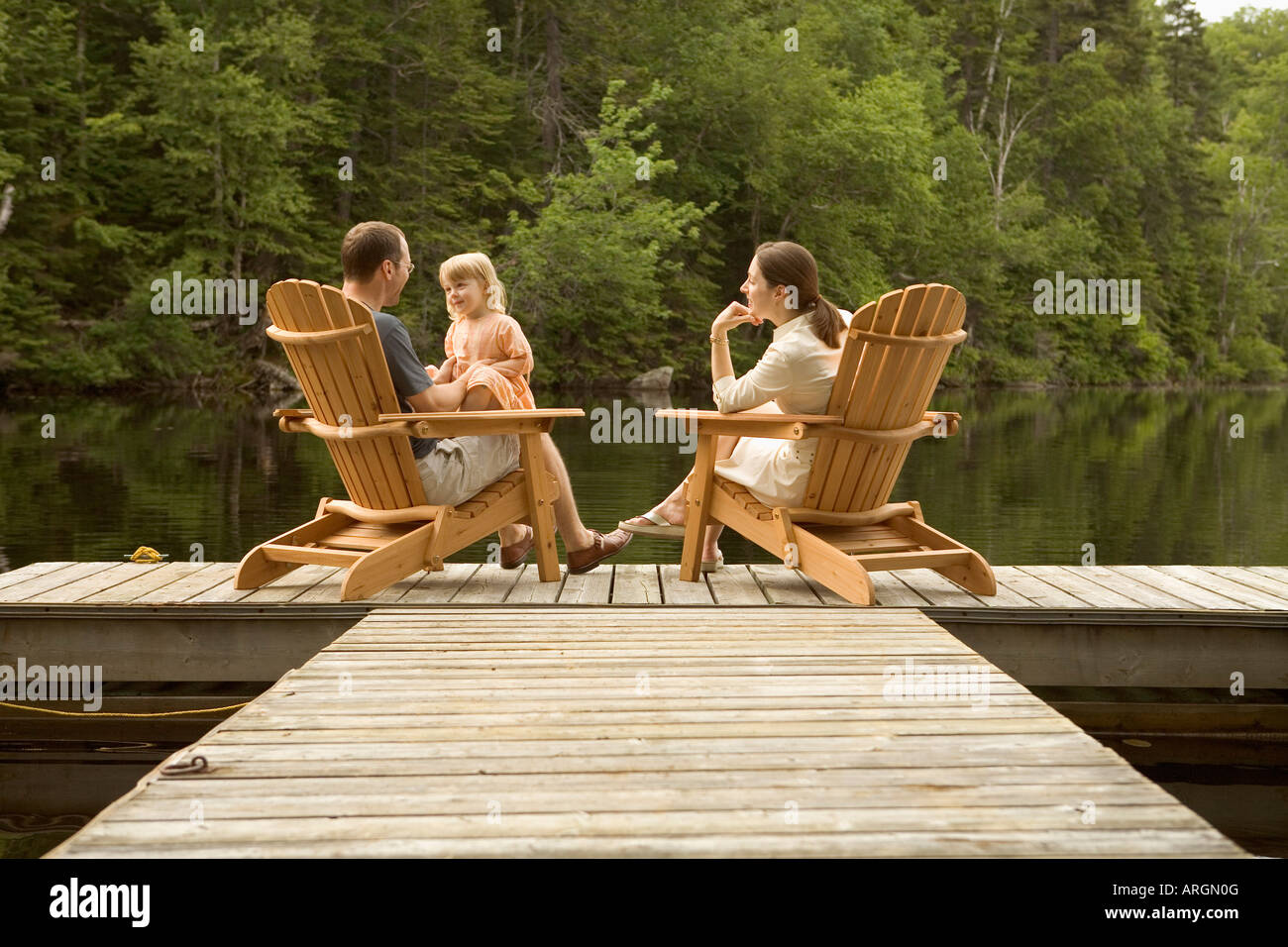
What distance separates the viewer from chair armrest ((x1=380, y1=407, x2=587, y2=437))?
5.16m

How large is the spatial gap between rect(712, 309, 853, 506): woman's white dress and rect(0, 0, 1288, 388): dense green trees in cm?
2353

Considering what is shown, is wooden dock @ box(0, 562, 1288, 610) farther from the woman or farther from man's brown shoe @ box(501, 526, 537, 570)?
the woman

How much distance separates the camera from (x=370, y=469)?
5.38m

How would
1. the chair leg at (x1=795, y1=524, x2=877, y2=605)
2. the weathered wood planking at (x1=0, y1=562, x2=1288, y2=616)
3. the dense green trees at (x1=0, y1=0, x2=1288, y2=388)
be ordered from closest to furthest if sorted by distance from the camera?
the chair leg at (x1=795, y1=524, x2=877, y2=605) → the weathered wood planking at (x1=0, y1=562, x2=1288, y2=616) → the dense green trees at (x1=0, y1=0, x2=1288, y2=388)

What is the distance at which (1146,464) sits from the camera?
679 inches

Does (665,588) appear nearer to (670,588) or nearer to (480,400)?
(670,588)

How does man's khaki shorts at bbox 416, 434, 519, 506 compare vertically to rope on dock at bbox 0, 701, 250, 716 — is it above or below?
above

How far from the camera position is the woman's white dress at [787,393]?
5312 millimetres

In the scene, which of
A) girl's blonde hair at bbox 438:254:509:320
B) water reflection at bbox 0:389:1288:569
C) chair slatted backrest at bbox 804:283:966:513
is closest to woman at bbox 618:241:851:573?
chair slatted backrest at bbox 804:283:966:513

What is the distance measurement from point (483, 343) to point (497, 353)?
0.08 m

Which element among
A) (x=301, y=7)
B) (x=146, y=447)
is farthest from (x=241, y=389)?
(x=146, y=447)

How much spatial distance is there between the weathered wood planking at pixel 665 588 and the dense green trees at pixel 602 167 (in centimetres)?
2222

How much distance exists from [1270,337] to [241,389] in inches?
1774
